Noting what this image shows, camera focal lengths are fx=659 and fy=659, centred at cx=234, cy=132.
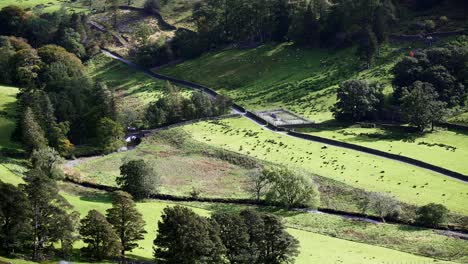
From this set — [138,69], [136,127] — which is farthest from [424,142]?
[138,69]

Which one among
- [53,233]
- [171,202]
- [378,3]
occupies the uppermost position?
[378,3]

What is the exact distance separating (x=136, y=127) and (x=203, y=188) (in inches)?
1415

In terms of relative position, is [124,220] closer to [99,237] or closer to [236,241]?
[99,237]

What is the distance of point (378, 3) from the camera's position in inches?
5969

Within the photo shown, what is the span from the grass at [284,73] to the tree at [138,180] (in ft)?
152

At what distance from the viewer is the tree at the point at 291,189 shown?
86.4 m

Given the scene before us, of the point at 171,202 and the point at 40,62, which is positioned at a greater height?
the point at 40,62

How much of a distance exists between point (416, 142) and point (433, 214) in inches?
1276

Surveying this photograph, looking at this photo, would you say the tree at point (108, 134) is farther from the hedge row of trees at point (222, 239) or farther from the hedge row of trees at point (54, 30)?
the hedge row of trees at point (54, 30)

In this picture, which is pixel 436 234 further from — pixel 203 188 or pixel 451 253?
pixel 203 188

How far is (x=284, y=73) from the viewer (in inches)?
6009

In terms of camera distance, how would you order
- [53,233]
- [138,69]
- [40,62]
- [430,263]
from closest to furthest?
[53,233] < [430,263] < [40,62] < [138,69]

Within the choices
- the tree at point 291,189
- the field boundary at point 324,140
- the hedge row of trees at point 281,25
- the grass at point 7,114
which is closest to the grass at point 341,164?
the field boundary at point 324,140

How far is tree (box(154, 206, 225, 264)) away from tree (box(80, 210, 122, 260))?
Answer: 4679 millimetres
